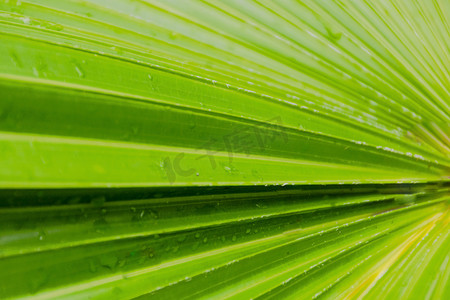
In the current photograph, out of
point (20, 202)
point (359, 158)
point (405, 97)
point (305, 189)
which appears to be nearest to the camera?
point (20, 202)

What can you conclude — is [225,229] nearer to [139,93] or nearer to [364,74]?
[139,93]

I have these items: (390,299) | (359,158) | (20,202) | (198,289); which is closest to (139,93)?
(20,202)

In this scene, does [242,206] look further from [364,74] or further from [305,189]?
[364,74]

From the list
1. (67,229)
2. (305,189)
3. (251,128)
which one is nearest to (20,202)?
(67,229)

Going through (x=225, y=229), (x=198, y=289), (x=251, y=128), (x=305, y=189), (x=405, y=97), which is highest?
(x=405, y=97)

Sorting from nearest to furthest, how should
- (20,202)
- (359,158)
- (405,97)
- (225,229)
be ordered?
(20,202) < (225,229) < (359,158) < (405,97)

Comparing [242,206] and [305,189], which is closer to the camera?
[242,206]

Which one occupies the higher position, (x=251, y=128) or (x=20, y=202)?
(x=251, y=128)
